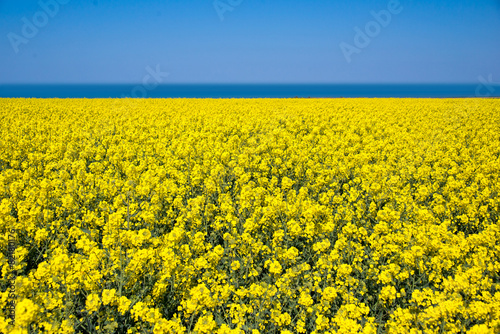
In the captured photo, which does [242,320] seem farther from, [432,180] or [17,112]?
[17,112]

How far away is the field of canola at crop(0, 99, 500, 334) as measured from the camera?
383cm

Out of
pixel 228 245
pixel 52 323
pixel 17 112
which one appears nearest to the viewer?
pixel 52 323

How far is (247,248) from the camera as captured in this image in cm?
537

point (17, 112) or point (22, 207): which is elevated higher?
point (17, 112)

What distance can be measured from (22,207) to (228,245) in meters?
3.88

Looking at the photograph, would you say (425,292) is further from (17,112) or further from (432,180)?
(17,112)

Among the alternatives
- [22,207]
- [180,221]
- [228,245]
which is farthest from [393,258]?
[22,207]

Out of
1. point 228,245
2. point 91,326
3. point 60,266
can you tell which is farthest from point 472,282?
point 60,266

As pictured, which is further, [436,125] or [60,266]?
[436,125]


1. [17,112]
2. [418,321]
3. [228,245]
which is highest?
[17,112]

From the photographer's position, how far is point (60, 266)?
4.07 m

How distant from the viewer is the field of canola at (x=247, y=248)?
3.83 meters

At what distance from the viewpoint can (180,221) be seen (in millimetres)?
5961

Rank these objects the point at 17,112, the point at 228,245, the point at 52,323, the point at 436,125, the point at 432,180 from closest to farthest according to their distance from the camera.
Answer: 1. the point at 52,323
2. the point at 228,245
3. the point at 432,180
4. the point at 436,125
5. the point at 17,112
